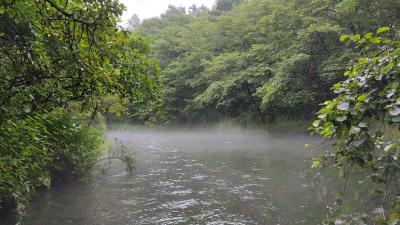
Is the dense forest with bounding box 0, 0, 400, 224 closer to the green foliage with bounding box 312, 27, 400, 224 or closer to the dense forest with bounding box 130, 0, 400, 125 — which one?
the green foliage with bounding box 312, 27, 400, 224

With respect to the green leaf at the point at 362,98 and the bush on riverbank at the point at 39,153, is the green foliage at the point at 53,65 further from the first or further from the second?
the green leaf at the point at 362,98

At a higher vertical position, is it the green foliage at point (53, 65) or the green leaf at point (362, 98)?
the green foliage at point (53, 65)

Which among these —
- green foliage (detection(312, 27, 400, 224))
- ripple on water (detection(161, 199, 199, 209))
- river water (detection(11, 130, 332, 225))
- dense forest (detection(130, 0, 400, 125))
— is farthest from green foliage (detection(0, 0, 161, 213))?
dense forest (detection(130, 0, 400, 125))

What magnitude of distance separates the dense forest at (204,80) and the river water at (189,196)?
115cm

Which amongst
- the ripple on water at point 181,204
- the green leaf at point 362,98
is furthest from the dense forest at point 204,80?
the ripple on water at point 181,204

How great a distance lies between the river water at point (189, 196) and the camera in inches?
401

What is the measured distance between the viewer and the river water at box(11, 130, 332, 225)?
1018 cm

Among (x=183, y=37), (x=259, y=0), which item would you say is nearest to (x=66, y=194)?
(x=259, y=0)

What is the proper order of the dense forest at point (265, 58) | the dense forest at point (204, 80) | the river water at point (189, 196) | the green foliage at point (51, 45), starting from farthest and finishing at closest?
the dense forest at point (265, 58) < the river water at point (189, 196) < the green foliage at point (51, 45) < the dense forest at point (204, 80)

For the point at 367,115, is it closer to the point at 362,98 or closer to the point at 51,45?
the point at 362,98

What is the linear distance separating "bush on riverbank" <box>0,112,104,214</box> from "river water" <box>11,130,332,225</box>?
0.86m

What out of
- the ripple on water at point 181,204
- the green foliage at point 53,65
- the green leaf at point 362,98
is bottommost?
the ripple on water at point 181,204

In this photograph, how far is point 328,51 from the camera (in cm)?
2816

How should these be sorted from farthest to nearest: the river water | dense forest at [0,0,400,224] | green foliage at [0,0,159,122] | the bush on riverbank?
the river water, the bush on riverbank, green foliage at [0,0,159,122], dense forest at [0,0,400,224]
